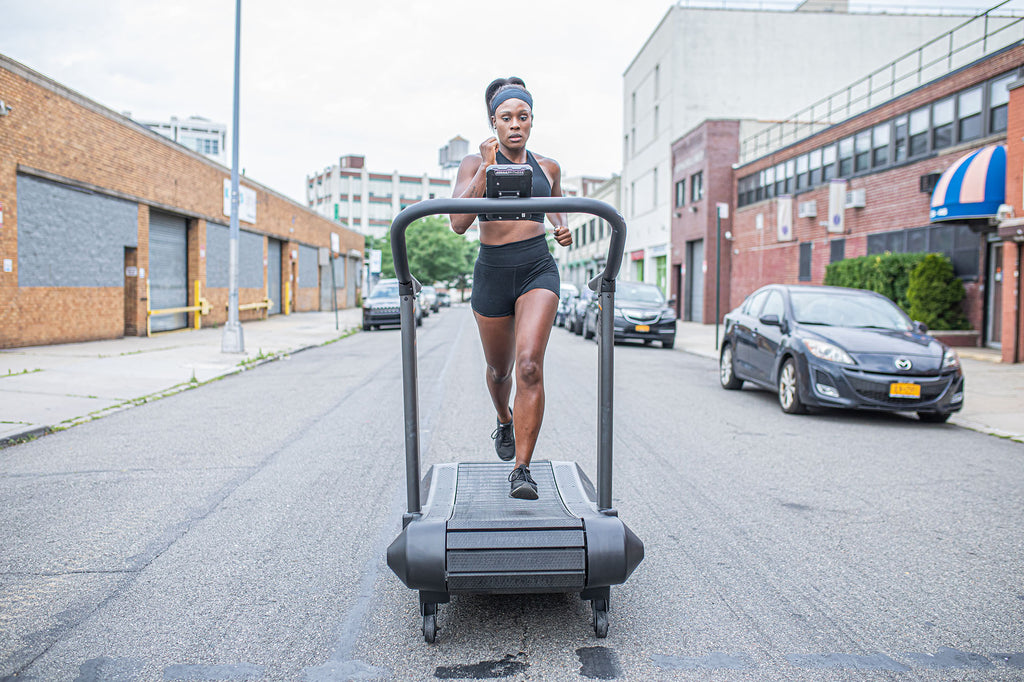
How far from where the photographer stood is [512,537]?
2.95 metres

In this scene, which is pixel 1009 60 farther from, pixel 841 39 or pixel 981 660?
pixel 841 39

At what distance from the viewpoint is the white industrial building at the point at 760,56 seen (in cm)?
3903

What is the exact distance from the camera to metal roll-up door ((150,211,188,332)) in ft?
70.2

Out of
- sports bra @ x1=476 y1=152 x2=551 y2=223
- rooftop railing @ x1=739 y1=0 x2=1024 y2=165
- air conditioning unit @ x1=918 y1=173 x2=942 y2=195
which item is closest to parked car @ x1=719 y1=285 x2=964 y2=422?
sports bra @ x1=476 y1=152 x2=551 y2=223

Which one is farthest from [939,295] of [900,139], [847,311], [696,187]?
[696,187]

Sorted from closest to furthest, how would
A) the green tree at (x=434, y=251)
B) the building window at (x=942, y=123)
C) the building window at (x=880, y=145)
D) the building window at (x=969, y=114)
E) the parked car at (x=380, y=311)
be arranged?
the building window at (x=969, y=114), the building window at (x=942, y=123), the building window at (x=880, y=145), the parked car at (x=380, y=311), the green tree at (x=434, y=251)

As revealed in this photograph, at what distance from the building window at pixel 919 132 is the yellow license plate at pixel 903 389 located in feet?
48.4

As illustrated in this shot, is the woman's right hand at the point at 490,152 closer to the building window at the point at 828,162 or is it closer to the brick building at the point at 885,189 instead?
the brick building at the point at 885,189

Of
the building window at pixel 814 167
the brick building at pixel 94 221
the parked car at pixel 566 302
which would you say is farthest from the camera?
the parked car at pixel 566 302

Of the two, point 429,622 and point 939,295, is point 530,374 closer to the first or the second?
point 429,622

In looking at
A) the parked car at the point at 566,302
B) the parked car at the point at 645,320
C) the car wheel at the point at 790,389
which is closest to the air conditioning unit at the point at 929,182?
the parked car at the point at 645,320

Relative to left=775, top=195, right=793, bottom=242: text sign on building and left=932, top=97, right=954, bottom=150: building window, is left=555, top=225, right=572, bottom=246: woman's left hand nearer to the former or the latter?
left=932, top=97, right=954, bottom=150: building window

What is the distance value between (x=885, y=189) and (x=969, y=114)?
3.73 metres

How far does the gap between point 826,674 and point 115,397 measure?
9.15 metres
